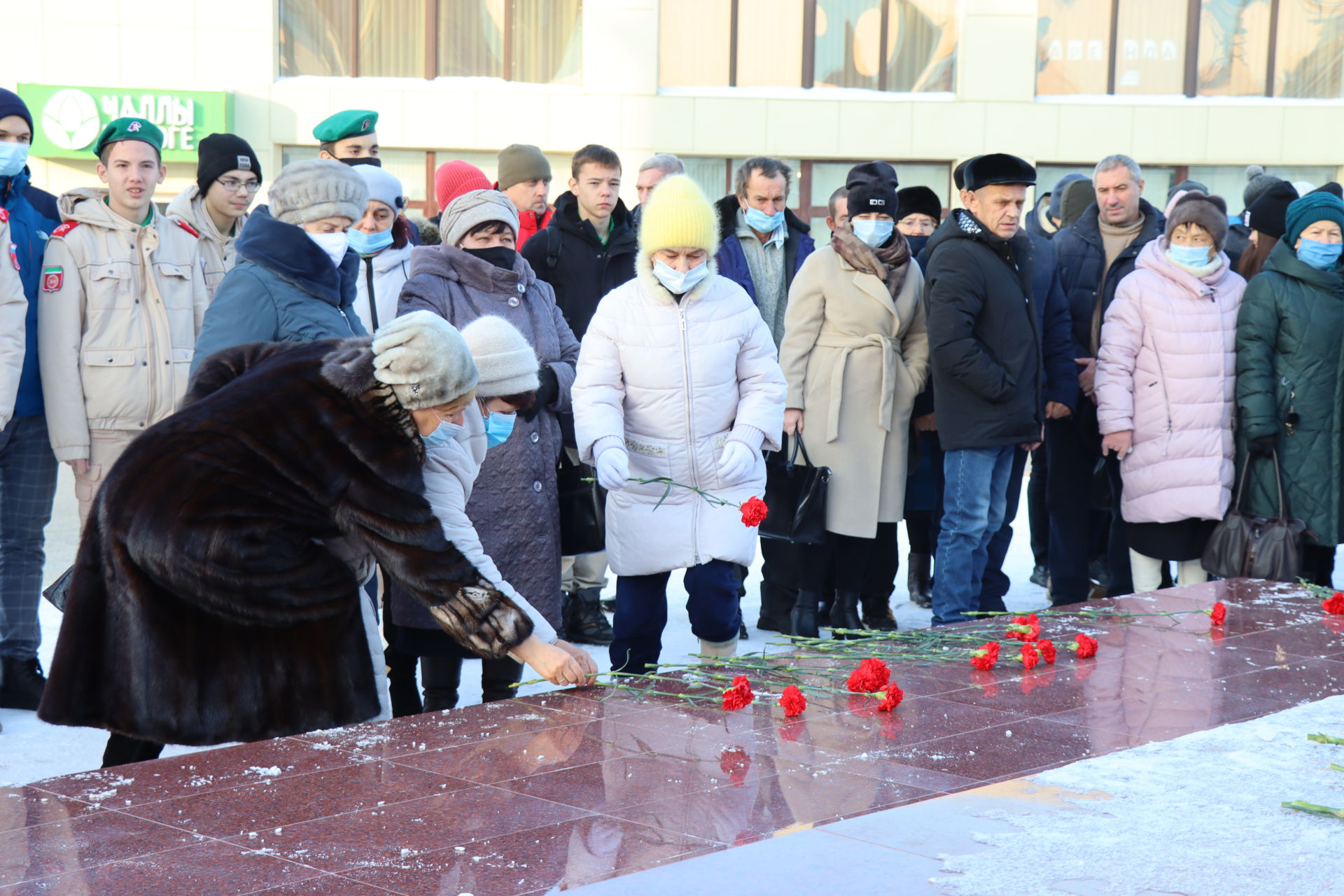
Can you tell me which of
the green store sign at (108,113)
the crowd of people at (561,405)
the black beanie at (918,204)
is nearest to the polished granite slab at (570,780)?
the crowd of people at (561,405)

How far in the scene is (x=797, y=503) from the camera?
6.42m

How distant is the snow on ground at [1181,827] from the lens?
2.58 metres

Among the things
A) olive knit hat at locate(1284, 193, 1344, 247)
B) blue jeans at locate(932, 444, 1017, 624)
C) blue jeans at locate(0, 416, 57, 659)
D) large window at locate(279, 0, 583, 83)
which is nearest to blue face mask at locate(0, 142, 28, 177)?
blue jeans at locate(0, 416, 57, 659)

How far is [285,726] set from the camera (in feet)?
11.7

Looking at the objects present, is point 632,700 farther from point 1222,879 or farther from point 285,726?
point 1222,879

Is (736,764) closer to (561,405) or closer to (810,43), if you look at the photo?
(561,405)

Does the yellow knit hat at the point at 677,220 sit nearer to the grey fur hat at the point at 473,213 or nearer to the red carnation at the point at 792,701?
the grey fur hat at the point at 473,213

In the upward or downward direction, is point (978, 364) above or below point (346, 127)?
below

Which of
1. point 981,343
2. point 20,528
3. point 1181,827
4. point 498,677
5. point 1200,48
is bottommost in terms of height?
point 498,677

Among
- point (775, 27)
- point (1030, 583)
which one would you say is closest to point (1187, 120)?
point (775, 27)

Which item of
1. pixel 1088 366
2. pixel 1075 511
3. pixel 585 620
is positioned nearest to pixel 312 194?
pixel 585 620

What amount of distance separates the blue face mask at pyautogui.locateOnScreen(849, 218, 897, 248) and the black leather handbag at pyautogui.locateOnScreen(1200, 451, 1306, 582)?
1.94 meters

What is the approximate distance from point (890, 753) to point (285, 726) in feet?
4.77

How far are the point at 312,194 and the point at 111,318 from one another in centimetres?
127
